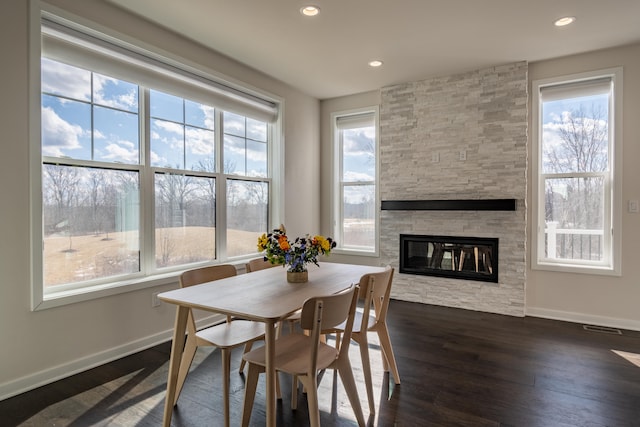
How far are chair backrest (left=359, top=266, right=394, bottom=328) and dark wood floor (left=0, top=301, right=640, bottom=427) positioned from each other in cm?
52

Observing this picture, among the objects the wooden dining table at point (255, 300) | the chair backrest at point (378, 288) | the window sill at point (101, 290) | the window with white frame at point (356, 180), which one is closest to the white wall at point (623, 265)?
the window with white frame at point (356, 180)

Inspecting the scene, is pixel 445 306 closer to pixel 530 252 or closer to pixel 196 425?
pixel 530 252

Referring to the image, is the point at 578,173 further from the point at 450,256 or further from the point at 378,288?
the point at 378,288

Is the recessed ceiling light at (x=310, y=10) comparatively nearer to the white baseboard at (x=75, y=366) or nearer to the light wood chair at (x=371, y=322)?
the light wood chair at (x=371, y=322)

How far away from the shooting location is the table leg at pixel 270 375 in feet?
5.08

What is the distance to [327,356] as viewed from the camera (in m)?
1.85

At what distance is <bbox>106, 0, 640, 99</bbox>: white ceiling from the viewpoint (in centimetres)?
278

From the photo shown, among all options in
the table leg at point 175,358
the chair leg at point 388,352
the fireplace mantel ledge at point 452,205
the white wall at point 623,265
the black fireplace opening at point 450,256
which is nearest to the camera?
the table leg at point 175,358

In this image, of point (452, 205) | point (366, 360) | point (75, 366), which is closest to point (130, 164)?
point (75, 366)

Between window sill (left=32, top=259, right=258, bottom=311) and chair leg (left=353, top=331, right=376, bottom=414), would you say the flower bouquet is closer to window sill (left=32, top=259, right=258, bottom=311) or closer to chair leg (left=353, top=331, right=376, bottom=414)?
chair leg (left=353, top=331, right=376, bottom=414)

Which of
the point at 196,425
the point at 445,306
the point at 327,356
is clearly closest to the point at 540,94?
the point at 445,306

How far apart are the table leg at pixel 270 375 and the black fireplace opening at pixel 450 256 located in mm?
3276

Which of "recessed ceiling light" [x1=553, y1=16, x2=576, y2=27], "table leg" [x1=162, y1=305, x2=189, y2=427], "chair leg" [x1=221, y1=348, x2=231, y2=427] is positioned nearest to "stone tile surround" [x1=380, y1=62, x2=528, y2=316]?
"recessed ceiling light" [x1=553, y1=16, x2=576, y2=27]

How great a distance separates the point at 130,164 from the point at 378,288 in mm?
2293
